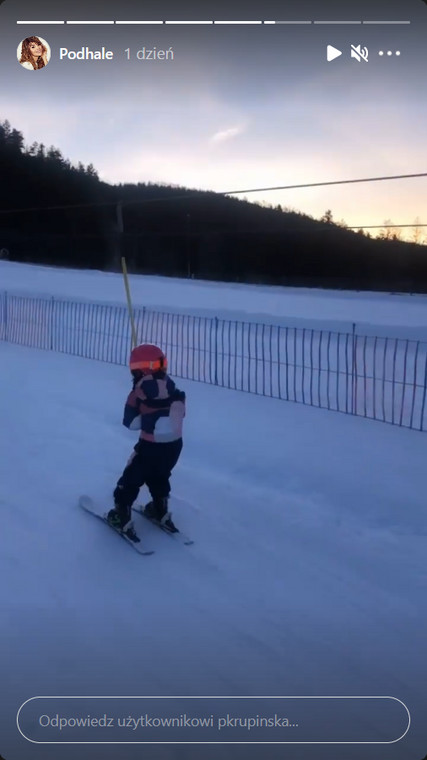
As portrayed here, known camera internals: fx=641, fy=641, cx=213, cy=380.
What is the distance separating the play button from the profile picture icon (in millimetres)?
1317

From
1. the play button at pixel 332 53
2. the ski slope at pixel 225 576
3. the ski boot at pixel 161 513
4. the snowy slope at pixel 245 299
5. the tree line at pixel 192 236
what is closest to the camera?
the ski slope at pixel 225 576

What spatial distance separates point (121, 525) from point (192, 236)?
23.4 metres

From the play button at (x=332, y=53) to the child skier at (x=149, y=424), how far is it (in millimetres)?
1983

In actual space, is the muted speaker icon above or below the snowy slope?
above

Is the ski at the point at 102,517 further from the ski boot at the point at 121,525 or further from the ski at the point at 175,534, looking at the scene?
the ski at the point at 175,534

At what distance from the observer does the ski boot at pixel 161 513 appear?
4.37 m

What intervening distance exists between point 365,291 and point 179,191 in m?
8.87

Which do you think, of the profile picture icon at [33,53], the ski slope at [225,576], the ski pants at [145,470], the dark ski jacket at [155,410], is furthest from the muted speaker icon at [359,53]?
the ski slope at [225,576]

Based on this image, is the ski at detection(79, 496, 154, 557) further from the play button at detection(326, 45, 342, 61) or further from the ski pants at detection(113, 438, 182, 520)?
the play button at detection(326, 45, 342, 61)

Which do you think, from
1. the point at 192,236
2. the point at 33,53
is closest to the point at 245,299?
the point at 192,236

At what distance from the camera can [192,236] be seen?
26.6 meters

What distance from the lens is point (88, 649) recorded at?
285cm

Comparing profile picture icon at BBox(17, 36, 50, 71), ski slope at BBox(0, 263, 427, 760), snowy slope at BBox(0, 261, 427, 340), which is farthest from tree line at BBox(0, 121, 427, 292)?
profile picture icon at BBox(17, 36, 50, 71)

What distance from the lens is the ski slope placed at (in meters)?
2.61
